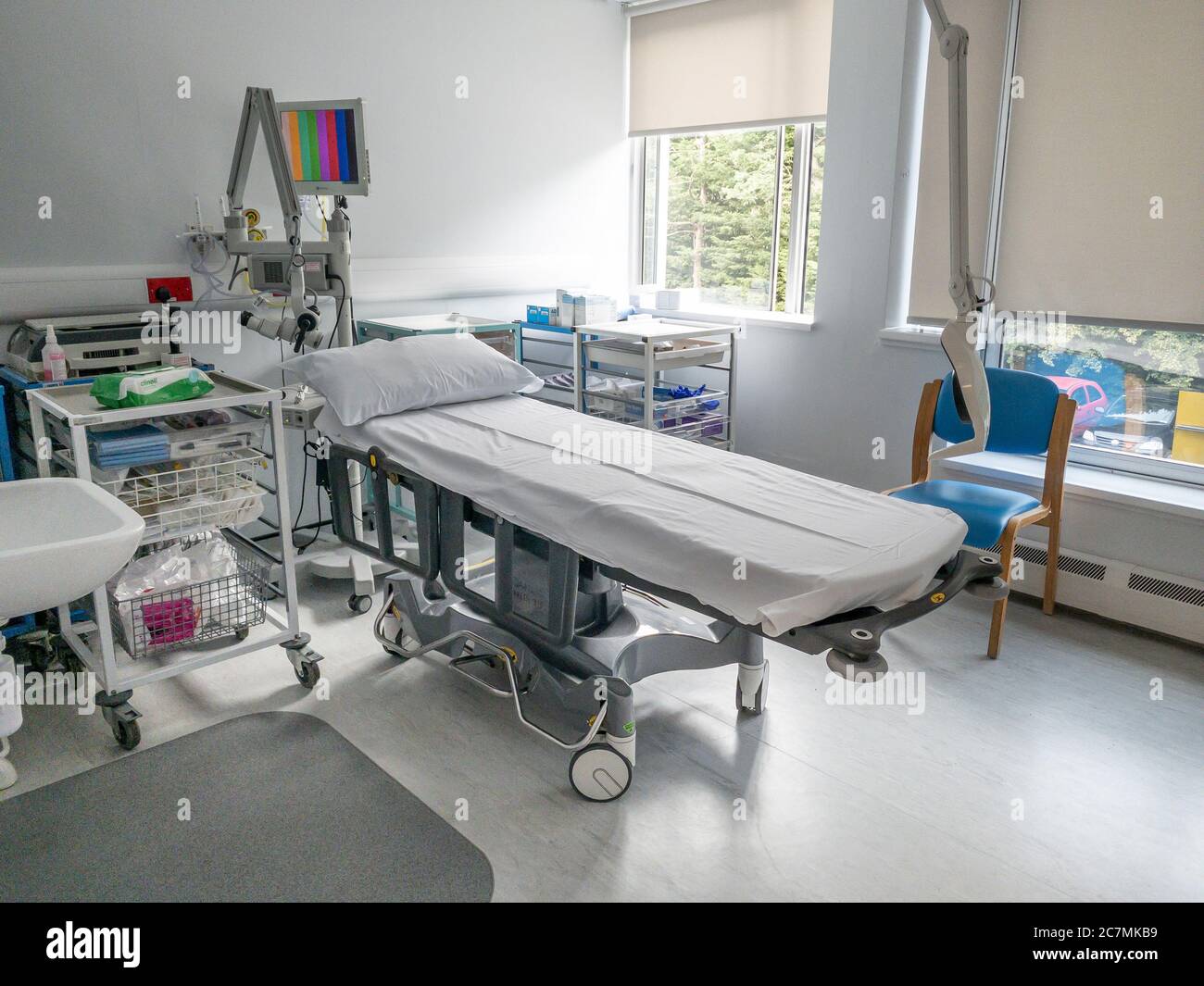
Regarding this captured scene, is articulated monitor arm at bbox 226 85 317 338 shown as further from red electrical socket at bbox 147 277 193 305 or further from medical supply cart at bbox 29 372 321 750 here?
red electrical socket at bbox 147 277 193 305

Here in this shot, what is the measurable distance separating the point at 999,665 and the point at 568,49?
3.55m

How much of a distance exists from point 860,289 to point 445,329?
5.90 ft

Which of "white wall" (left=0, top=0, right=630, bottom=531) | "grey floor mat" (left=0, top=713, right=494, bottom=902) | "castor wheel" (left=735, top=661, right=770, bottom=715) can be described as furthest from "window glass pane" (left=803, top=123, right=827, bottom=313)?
"grey floor mat" (left=0, top=713, right=494, bottom=902)

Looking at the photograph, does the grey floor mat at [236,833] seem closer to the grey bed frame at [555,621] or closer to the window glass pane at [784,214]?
the grey bed frame at [555,621]

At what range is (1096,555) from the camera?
11.0ft

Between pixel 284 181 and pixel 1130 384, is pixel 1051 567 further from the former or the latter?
pixel 284 181

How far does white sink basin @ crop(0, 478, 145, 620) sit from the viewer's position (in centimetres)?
162

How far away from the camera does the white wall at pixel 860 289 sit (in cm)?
386

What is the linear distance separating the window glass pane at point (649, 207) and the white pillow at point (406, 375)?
92.3 inches

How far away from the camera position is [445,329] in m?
3.86
